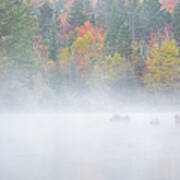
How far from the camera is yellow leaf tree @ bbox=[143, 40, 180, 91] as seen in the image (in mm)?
38656

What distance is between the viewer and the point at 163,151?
9727 millimetres

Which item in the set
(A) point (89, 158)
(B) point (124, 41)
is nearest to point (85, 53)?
(B) point (124, 41)

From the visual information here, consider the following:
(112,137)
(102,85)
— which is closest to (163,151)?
(112,137)

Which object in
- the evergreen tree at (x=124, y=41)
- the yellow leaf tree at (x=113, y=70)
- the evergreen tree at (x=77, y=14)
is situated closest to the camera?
the yellow leaf tree at (x=113, y=70)

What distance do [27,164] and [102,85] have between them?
105 ft

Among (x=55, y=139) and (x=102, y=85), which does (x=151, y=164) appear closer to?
(x=55, y=139)

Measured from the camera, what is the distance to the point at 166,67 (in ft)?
128

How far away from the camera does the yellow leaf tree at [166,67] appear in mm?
38656

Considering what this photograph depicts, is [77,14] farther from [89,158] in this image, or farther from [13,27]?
[89,158]

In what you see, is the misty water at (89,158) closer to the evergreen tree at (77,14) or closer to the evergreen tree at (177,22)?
the evergreen tree at (177,22)

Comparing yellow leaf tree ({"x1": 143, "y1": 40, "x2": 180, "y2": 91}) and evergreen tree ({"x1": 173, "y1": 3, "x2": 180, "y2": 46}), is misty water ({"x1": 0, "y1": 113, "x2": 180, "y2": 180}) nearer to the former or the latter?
yellow leaf tree ({"x1": 143, "y1": 40, "x2": 180, "y2": 91})

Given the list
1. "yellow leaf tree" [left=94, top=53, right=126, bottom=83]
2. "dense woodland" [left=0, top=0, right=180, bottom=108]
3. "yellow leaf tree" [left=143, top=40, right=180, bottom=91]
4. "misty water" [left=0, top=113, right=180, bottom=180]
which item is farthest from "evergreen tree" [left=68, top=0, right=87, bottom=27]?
"misty water" [left=0, top=113, right=180, bottom=180]

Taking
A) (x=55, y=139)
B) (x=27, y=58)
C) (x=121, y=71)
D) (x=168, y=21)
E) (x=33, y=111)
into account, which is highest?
(x=168, y=21)

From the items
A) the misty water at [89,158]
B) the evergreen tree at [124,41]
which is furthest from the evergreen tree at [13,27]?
the misty water at [89,158]
